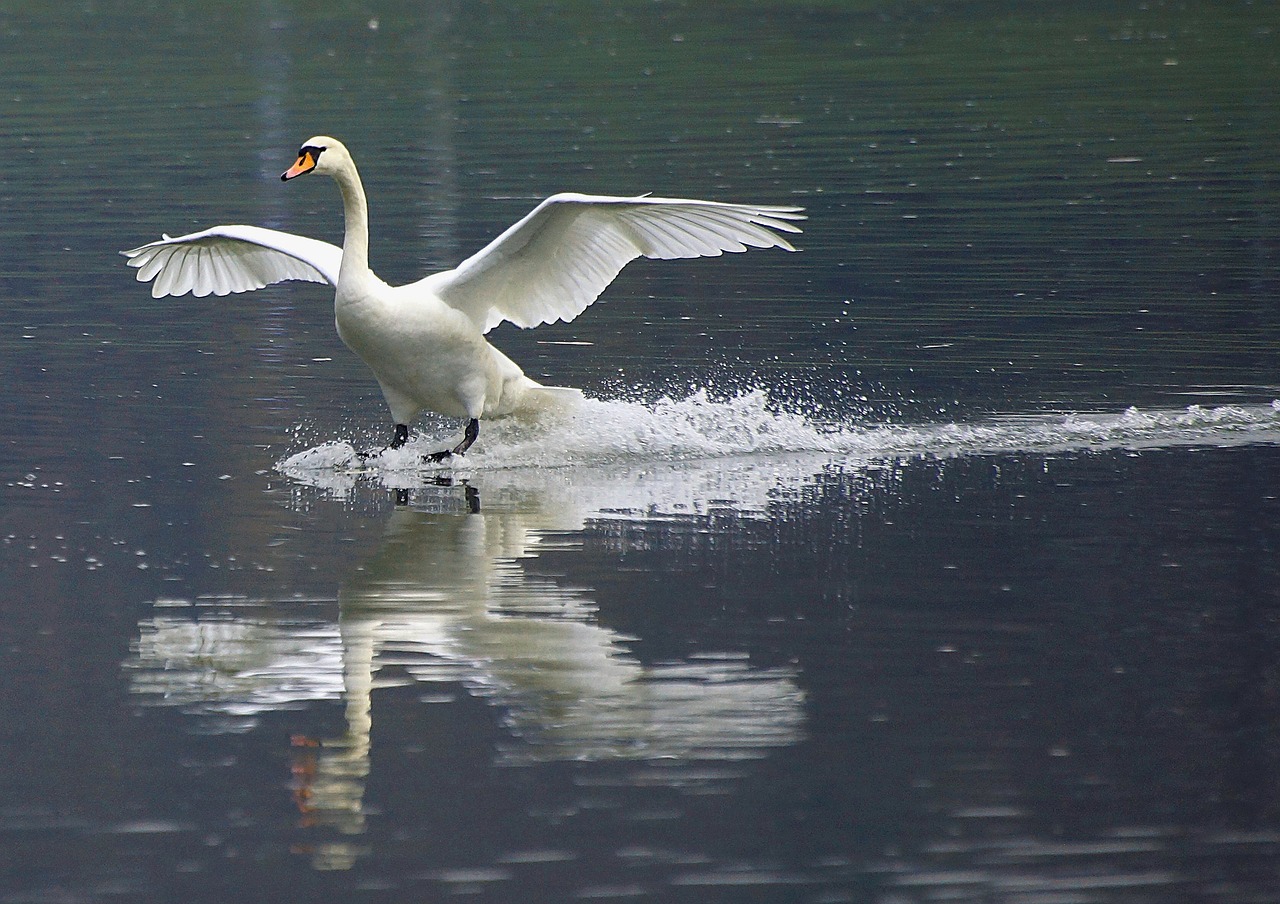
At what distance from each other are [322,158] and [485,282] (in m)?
1.06

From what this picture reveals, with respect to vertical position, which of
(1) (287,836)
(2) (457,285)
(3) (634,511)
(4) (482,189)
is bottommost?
(1) (287,836)

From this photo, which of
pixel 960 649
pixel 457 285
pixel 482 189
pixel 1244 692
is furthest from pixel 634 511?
pixel 482 189

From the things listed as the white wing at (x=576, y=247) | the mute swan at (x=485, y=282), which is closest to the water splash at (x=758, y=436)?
the mute swan at (x=485, y=282)

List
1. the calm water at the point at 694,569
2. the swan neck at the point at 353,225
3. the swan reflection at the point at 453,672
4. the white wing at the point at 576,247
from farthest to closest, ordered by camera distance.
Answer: the swan neck at the point at 353,225, the white wing at the point at 576,247, the swan reflection at the point at 453,672, the calm water at the point at 694,569

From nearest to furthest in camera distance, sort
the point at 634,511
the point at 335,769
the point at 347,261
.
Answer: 1. the point at 335,769
2. the point at 634,511
3. the point at 347,261

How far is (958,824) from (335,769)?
1950 millimetres

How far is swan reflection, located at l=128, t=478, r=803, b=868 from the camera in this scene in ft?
23.0

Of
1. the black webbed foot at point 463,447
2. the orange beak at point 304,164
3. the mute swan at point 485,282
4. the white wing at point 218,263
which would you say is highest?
the orange beak at point 304,164

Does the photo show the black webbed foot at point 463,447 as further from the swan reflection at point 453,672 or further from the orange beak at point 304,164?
the swan reflection at point 453,672

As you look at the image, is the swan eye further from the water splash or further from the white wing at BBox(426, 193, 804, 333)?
the water splash

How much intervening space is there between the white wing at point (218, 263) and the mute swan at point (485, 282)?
0.41 meters

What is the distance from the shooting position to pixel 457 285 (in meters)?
11.6

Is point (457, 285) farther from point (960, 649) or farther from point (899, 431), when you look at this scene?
point (960, 649)

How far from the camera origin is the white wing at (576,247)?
11.2 m
